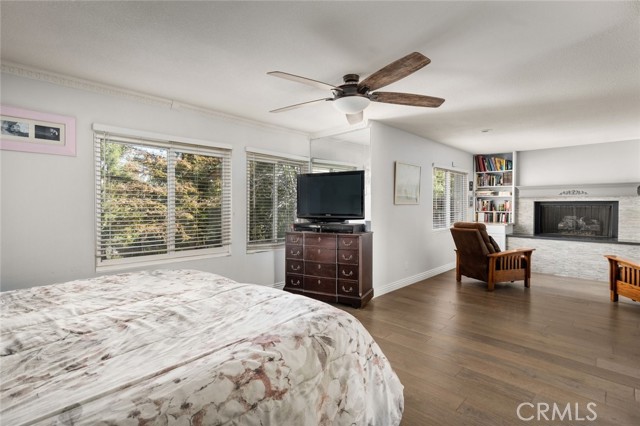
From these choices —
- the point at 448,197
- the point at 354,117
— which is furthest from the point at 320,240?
the point at 448,197

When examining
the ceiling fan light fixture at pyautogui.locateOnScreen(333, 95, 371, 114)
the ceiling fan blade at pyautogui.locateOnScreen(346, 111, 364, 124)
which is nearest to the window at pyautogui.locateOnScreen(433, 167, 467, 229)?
the ceiling fan blade at pyautogui.locateOnScreen(346, 111, 364, 124)

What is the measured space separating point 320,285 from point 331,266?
0.31 meters

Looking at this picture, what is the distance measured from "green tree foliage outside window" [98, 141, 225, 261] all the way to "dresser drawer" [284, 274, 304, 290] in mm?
1032

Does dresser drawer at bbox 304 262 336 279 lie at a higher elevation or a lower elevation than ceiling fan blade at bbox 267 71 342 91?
lower

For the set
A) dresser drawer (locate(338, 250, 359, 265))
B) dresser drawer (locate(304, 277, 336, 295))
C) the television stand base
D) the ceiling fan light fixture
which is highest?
the ceiling fan light fixture

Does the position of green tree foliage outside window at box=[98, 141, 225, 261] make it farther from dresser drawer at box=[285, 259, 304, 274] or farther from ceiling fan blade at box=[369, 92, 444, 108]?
ceiling fan blade at box=[369, 92, 444, 108]

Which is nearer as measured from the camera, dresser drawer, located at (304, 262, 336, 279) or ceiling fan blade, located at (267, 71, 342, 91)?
ceiling fan blade, located at (267, 71, 342, 91)

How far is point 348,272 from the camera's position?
385 centimetres

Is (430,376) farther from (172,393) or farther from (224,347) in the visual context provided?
(172,393)

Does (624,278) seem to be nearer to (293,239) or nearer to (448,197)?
(448,197)

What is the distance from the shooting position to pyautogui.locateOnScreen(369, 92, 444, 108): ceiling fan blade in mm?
2582

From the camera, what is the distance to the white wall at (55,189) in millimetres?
2506

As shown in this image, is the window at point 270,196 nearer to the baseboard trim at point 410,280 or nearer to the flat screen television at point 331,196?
the flat screen television at point 331,196

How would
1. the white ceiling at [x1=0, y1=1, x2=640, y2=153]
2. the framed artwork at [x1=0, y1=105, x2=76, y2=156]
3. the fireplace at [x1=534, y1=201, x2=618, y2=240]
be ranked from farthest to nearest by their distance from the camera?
the fireplace at [x1=534, y1=201, x2=618, y2=240] < the framed artwork at [x1=0, y1=105, x2=76, y2=156] < the white ceiling at [x1=0, y1=1, x2=640, y2=153]
